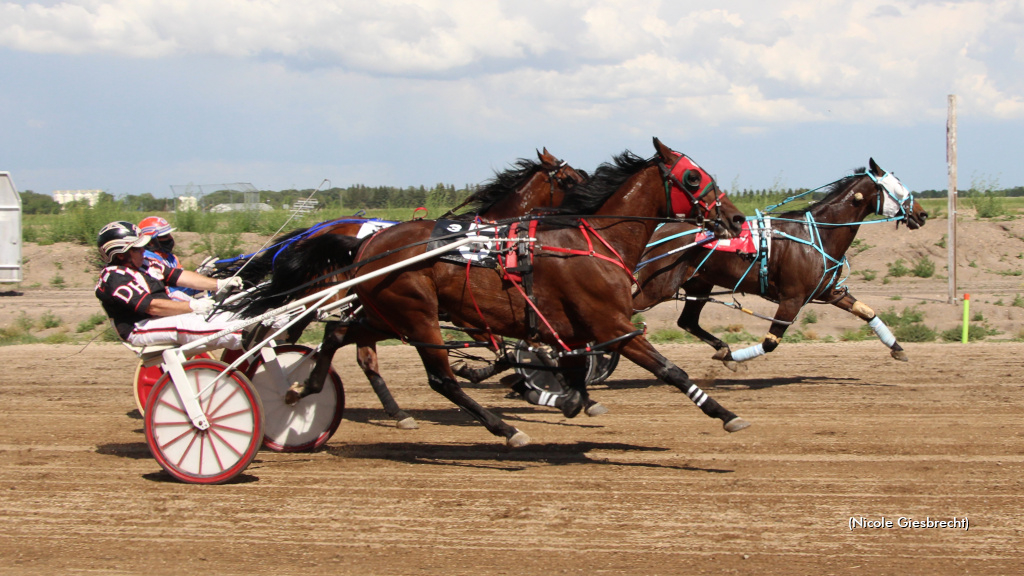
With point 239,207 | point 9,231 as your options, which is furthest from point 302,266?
point 239,207

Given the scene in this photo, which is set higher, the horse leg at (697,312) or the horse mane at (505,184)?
the horse mane at (505,184)

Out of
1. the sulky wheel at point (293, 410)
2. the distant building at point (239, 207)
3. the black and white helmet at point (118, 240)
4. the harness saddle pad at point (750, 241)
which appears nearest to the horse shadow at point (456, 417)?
the sulky wheel at point (293, 410)

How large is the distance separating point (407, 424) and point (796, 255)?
4.22m

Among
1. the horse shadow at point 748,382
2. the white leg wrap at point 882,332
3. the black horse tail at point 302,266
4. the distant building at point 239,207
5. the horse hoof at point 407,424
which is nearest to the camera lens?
the black horse tail at point 302,266

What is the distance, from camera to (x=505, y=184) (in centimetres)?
820

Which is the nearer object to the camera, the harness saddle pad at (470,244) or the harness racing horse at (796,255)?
the harness saddle pad at (470,244)

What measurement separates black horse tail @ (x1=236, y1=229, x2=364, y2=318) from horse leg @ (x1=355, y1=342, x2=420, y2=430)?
878 mm

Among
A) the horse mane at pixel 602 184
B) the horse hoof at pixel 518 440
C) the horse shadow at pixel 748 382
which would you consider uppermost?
the horse mane at pixel 602 184

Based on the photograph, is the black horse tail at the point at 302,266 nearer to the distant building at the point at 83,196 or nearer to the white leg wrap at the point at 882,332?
the white leg wrap at the point at 882,332

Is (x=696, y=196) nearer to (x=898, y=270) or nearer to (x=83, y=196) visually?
(x=898, y=270)

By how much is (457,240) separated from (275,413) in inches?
76.1

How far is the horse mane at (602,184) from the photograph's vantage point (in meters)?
6.08

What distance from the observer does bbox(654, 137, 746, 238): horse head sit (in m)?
5.89

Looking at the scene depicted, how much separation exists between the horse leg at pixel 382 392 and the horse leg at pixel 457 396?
113 centimetres
